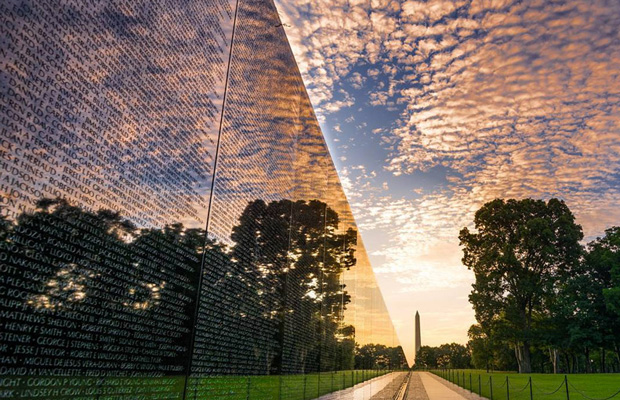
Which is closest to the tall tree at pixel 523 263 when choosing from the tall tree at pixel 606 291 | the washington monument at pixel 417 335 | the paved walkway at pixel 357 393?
the tall tree at pixel 606 291

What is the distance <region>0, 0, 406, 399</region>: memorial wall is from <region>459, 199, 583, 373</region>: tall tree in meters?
30.4

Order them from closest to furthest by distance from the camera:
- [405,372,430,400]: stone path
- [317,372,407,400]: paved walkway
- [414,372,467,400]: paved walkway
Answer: [317,372,407,400]: paved walkway < [405,372,430,400]: stone path < [414,372,467,400]: paved walkway

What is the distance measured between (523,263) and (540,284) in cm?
198

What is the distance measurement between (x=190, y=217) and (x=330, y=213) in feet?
27.9

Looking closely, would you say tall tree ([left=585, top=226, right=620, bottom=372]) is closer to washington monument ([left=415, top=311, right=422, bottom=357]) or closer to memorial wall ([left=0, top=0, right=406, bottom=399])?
memorial wall ([left=0, top=0, right=406, bottom=399])

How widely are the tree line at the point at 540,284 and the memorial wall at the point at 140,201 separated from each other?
30444mm

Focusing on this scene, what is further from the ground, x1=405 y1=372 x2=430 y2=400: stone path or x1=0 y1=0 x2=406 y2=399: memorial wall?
x1=0 y1=0 x2=406 y2=399: memorial wall

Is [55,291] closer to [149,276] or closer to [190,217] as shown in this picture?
[149,276]

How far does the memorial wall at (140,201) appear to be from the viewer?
100 inches

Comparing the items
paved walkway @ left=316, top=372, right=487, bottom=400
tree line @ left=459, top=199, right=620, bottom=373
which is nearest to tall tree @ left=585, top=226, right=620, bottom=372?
tree line @ left=459, top=199, right=620, bottom=373

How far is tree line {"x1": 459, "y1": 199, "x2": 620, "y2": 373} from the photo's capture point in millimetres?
33344

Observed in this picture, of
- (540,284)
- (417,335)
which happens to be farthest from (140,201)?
(417,335)

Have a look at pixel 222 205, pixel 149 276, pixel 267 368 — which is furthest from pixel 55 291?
pixel 267 368

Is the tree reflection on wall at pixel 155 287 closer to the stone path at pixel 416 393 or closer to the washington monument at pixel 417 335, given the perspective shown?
the stone path at pixel 416 393
